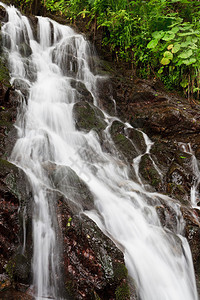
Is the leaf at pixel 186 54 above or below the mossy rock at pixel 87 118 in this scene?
above

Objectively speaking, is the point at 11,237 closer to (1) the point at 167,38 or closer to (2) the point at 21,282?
(2) the point at 21,282

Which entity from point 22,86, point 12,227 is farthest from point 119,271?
point 22,86

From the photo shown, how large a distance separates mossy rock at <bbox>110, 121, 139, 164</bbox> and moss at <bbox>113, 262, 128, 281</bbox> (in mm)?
3195

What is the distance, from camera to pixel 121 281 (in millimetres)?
2535

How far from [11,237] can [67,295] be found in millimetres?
935

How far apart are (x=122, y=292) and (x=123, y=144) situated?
393cm

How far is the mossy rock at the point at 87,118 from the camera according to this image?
5997 mm

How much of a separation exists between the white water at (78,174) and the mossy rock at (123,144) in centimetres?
37

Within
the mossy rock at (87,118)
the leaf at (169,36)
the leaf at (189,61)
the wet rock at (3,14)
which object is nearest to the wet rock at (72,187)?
the mossy rock at (87,118)

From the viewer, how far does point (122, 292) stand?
2.47 metres

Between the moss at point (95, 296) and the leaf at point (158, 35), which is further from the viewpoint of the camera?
the leaf at point (158, 35)

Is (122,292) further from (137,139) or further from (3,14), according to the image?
(3,14)

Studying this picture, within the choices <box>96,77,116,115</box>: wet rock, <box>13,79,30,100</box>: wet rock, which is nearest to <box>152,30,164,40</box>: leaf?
<box>96,77,116,115</box>: wet rock

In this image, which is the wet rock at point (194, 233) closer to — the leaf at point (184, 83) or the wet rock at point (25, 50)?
the leaf at point (184, 83)
